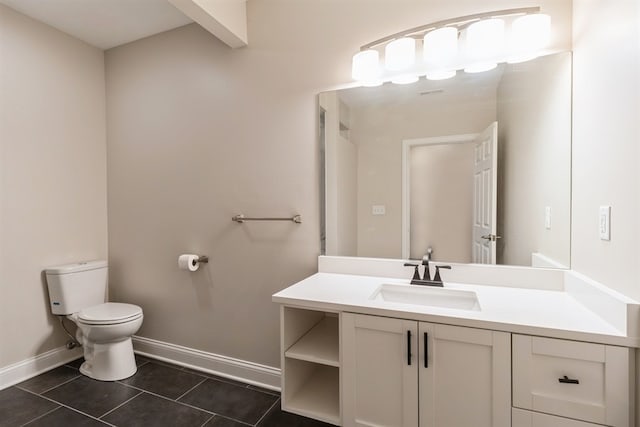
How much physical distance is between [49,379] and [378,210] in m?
2.48

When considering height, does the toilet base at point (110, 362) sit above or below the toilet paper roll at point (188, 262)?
below

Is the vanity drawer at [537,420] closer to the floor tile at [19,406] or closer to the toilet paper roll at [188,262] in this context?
the toilet paper roll at [188,262]

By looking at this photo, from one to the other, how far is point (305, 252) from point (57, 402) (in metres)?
1.72

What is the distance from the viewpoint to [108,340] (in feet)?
7.03

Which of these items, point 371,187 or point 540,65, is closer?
point 540,65

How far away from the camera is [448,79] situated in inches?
65.4

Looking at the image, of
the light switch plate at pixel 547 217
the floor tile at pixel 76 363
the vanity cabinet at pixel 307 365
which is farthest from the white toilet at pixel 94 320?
the light switch plate at pixel 547 217

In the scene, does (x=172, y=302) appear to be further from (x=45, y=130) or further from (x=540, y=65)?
(x=540, y=65)

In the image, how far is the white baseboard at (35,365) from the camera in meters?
2.11

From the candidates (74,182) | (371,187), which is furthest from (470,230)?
(74,182)

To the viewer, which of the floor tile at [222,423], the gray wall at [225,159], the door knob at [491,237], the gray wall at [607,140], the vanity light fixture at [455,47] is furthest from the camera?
the gray wall at [225,159]

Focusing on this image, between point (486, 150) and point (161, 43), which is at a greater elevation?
point (161, 43)

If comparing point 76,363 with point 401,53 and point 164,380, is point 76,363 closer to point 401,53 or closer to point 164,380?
point 164,380

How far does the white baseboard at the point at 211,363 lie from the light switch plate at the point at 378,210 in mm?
1185
